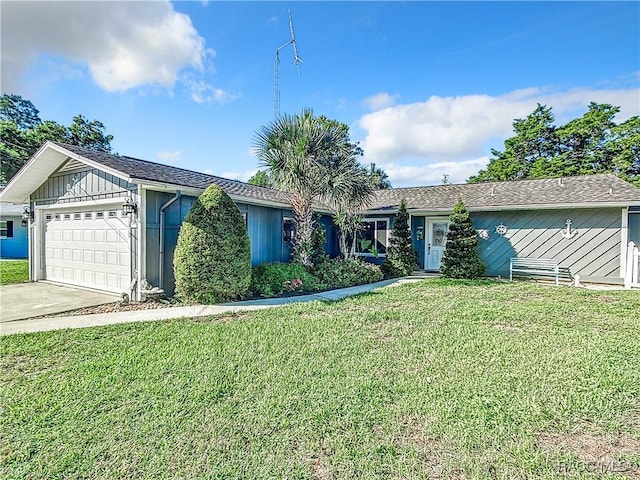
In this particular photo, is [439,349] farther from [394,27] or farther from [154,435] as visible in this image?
[394,27]

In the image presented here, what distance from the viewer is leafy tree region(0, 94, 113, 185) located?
69.0 feet

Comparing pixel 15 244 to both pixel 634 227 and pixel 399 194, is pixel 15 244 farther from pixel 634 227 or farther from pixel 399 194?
pixel 634 227

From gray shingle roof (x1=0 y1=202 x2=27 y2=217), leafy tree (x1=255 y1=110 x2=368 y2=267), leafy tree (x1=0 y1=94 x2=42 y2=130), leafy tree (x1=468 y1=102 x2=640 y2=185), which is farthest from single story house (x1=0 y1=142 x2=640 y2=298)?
leafy tree (x1=0 y1=94 x2=42 y2=130)

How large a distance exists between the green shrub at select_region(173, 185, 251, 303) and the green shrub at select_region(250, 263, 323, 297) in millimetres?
1063

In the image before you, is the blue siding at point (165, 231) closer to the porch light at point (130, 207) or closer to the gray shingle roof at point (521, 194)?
the porch light at point (130, 207)

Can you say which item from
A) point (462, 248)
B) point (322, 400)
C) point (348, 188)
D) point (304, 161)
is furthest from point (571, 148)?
point (322, 400)

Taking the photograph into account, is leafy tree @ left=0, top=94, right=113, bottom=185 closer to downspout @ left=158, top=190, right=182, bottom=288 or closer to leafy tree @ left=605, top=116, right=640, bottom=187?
downspout @ left=158, top=190, right=182, bottom=288

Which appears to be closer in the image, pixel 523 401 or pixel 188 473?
pixel 188 473

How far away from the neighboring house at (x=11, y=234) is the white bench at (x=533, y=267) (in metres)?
25.8

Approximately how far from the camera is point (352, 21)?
9.51 m

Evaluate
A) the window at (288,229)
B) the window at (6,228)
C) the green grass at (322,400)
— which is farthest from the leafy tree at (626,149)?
the window at (6,228)

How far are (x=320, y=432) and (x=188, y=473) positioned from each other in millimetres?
1046

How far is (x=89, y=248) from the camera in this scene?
9211mm

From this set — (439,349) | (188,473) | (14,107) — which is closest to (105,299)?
(188,473)
